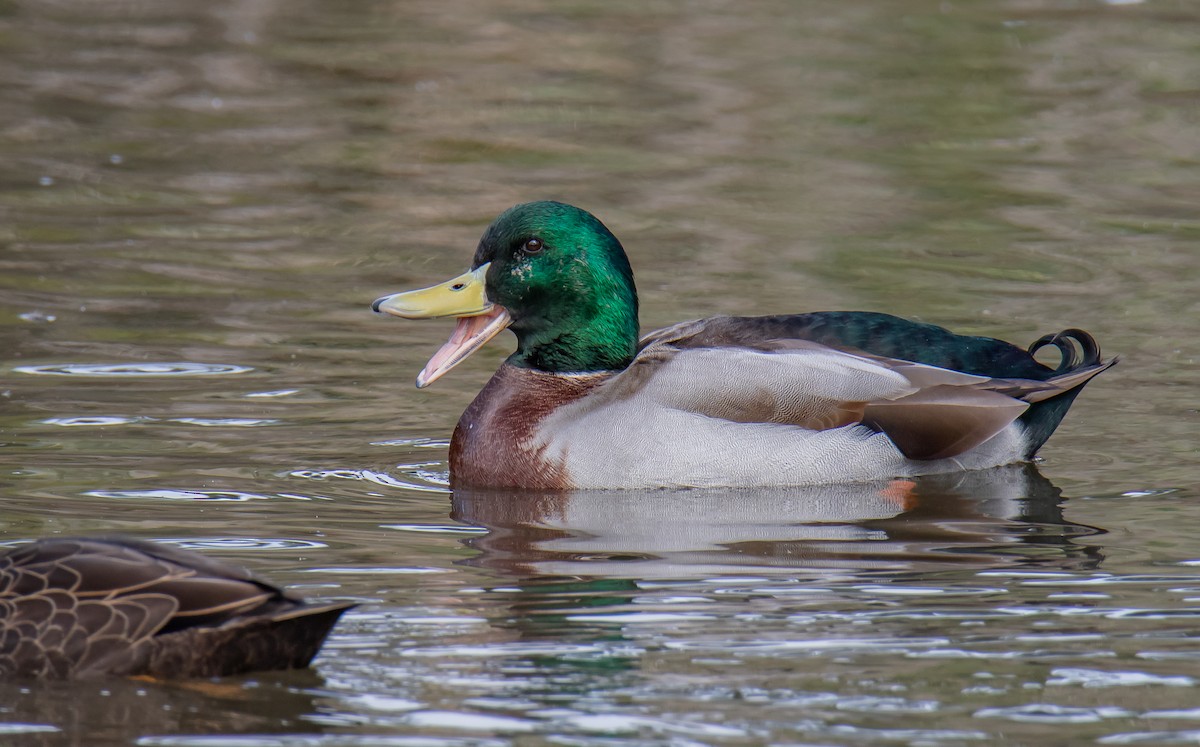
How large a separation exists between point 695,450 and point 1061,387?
1.66 meters

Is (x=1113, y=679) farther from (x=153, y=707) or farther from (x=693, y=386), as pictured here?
(x=693, y=386)

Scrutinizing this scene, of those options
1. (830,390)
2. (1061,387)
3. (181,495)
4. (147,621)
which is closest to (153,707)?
(147,621)

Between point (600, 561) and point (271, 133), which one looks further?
point (271, 133)

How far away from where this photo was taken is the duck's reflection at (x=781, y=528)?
7320 millimetres

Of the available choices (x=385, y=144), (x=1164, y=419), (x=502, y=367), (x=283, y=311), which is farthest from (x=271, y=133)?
(x=1164, y=419)

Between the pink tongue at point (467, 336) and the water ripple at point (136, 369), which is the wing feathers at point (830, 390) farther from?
the water ripple at point (136, 369)

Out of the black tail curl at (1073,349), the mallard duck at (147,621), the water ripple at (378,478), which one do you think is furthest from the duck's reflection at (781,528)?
the mallard duck at (147,621)

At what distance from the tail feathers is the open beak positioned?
2326 millimetres

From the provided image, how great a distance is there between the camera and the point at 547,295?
9.04m

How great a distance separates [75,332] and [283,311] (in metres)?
1.19

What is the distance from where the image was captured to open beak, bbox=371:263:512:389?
28.8ft

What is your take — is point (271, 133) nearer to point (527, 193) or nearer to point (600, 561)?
point (527, 193)

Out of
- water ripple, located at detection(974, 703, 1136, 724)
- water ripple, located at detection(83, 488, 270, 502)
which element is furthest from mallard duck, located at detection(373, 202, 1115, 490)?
water ripple, located at detection(974, 703, 1136, 724)

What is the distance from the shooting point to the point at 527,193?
1470 cm
